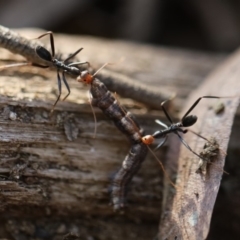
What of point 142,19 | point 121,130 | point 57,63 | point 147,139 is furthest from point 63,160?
point 142,19

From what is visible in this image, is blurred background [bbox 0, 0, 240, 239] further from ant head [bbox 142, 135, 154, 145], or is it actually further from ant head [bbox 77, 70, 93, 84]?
ant head [bbox 142, 135, 154, 145]

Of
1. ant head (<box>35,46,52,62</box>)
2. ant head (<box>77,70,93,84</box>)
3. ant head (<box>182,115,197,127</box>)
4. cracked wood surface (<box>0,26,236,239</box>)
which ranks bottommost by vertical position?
cracked wood surface (<box>0,26,236,239</box>)

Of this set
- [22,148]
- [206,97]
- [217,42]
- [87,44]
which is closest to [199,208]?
[206,97]

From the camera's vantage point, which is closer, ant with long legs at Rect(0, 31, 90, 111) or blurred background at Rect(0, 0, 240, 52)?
ant with long legs at Rect(0, 31, 90, 111)

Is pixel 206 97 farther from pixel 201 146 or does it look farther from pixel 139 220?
pixel 139 220

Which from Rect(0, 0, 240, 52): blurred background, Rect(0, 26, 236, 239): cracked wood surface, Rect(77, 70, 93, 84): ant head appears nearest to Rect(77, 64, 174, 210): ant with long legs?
Rect(77, 70, 93, 84): ant head

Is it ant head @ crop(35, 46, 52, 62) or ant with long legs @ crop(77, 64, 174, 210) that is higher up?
ant head @ crop(35, 46, 52, 62)

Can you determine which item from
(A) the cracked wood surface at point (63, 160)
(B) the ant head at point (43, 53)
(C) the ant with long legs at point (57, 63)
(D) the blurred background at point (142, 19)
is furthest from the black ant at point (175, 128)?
(D) the blurred background at point (142, 19)
